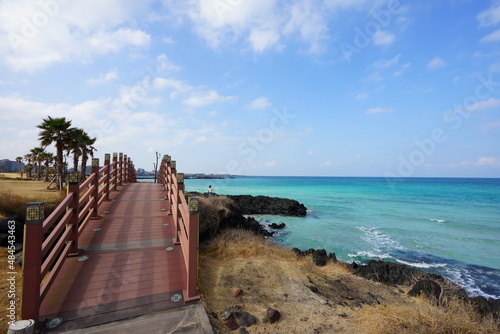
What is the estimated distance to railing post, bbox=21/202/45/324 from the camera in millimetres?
2983

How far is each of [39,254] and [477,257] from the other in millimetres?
19935

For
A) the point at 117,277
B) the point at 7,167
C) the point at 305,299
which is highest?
the point at 7,167

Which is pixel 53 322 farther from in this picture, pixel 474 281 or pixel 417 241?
pixel 417 241

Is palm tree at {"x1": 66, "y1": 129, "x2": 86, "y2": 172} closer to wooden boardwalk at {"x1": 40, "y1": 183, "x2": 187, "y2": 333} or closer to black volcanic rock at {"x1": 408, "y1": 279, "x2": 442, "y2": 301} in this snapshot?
wooden boardwalk at {"x1": 40, "y1": 183, "x2": 187, "y2": 333}

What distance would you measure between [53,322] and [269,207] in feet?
87.6

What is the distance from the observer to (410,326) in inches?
141

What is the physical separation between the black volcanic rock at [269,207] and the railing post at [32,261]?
23.2 m

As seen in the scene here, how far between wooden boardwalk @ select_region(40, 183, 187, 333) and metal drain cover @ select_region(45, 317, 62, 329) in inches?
2.2

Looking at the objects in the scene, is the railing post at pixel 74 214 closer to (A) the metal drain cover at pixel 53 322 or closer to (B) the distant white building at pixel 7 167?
(A) the metal drain cover at pixel 53 322

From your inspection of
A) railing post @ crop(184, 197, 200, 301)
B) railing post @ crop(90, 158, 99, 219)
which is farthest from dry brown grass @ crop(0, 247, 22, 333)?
railing post @ crop(184, 197, 200, 301)

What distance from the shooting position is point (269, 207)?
29062 millimetres

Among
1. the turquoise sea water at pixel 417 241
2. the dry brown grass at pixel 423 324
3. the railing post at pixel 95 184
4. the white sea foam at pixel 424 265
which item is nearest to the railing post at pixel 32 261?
the railing post at pixel 95 184

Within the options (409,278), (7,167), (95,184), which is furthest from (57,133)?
(7,167)

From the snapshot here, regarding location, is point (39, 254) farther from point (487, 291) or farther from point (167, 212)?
point (487, 291)
